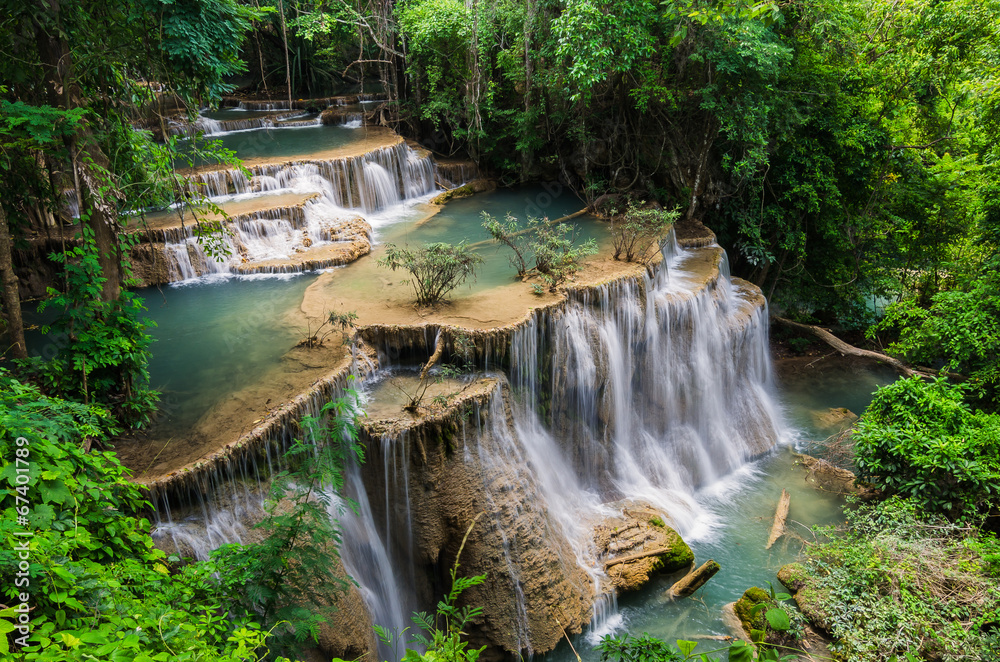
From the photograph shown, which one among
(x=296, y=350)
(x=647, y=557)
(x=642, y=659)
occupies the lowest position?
(x=647, y=557)

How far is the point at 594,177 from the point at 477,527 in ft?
32.0

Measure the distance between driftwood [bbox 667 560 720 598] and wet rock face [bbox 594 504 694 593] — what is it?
0.74ft

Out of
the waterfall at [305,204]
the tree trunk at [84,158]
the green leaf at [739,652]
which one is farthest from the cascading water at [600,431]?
the waterfall at [305,204]

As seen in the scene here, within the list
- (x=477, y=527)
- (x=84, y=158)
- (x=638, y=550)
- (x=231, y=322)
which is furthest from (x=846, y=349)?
(x=84, y=158)

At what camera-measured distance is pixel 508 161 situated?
15.8 meters

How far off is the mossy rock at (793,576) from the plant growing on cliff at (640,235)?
5.13 meters

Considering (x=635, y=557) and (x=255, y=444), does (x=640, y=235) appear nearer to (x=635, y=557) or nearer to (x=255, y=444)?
(x=635, y=557)

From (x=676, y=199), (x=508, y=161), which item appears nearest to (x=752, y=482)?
(x=676, y=199)

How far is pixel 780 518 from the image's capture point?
31.0ft

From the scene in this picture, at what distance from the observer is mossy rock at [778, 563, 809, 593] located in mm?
7846

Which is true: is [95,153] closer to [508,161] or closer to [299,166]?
[299,166]

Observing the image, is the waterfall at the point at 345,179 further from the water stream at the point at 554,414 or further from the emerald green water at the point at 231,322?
the emerald green water at the point at 231,322

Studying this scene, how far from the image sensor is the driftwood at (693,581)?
8031mm

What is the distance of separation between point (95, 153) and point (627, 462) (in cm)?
820
